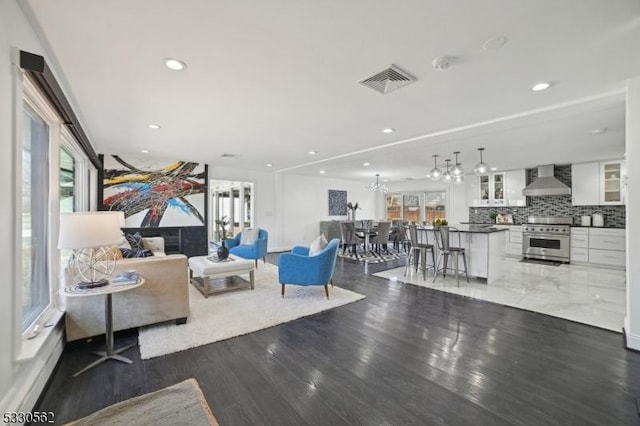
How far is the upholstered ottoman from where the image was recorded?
3.96 m

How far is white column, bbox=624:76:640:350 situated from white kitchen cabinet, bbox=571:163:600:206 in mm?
4935

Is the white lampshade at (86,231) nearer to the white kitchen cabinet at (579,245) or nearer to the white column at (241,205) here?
the white column at (241,205)

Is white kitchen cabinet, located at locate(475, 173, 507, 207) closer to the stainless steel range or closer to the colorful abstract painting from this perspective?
the stainless steel range

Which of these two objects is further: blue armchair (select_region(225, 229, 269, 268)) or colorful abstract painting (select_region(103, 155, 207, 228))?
colorful abstract painting (select_region(103, 155, 207, 228))

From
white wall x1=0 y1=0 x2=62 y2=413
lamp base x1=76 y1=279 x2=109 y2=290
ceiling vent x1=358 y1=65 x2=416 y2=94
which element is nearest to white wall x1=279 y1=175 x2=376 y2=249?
ceiling vent x1=358 y1=65 x2=416 y2=94

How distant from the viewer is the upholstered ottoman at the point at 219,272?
3.96 metres

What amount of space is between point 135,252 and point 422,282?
14.7ft

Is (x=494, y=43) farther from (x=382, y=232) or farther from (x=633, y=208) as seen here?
(x=382, y=232)

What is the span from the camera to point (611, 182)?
6.09 m

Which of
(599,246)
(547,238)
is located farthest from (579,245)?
(547,238)

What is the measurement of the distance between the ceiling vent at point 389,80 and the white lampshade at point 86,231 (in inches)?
97.5

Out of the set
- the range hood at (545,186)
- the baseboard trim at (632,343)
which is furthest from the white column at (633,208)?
the range hood at (545,186)

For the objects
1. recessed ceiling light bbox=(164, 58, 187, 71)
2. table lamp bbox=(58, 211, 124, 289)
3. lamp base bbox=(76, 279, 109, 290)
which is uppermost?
recessed ceiling light bbox=(164, 58, 187, 71)

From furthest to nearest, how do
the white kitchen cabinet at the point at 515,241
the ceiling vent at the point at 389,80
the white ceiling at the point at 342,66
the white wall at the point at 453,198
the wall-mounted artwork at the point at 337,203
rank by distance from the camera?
the wall-mounted artwork at the point at 337,203, the white wall at the point at 453,198, the white kitchen cabinet at the point at 515,241, the ceiling vent at the point at 389,80, the white ceiling at the point at 342,66
